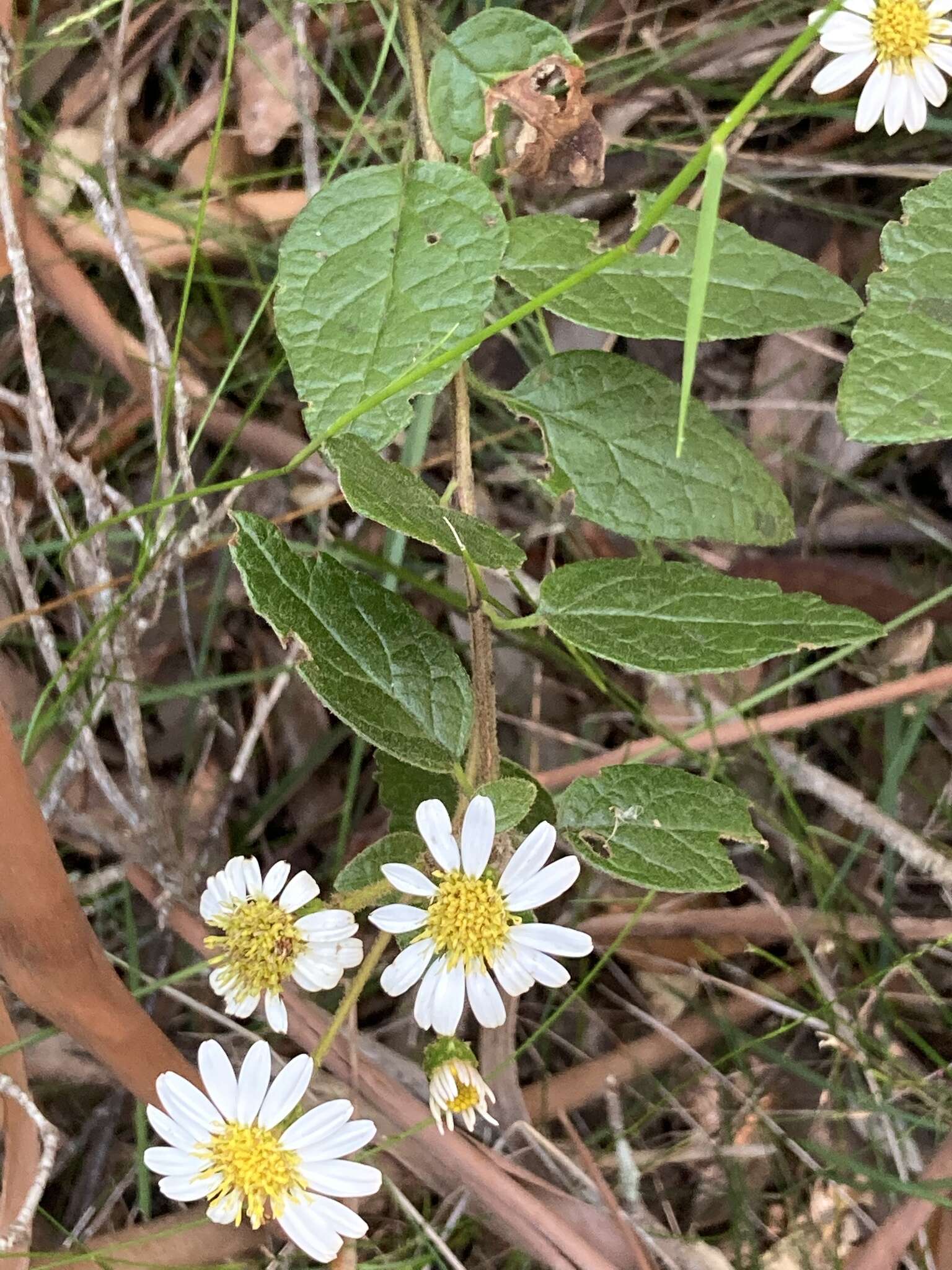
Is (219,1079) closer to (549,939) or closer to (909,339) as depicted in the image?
(549,939)

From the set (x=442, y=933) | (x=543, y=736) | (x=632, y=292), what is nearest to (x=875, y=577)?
(x=543, y=736)

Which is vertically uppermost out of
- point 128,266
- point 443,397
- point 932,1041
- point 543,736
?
point 128,266

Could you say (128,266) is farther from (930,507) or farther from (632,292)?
(930,507)

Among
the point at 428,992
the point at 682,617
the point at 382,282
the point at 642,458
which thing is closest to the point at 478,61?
the point at 382,282

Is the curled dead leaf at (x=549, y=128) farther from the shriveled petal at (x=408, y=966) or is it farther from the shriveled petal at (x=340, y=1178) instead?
the shriveled petal at (x=340, y=1178)

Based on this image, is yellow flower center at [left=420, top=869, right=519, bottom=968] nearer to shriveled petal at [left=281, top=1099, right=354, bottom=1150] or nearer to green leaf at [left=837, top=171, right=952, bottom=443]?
shriveled petal at [left=281, top=1099, right=354, bottom=1150]

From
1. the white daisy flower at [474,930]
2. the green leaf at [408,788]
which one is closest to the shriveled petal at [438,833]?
the white daisy flower at [474,930]
